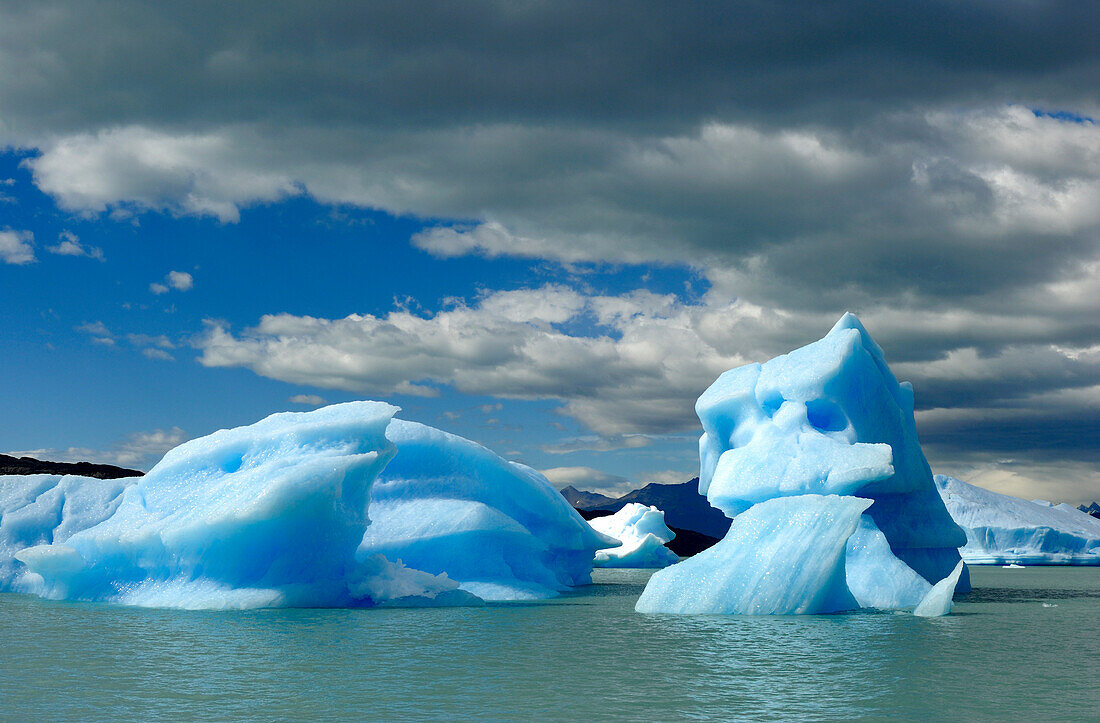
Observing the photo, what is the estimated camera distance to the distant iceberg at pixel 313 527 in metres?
15.2

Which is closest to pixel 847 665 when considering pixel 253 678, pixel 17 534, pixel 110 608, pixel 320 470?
pixel 253 678

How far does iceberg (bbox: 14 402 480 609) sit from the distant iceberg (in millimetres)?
26

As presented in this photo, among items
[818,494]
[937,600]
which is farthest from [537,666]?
[818,494]

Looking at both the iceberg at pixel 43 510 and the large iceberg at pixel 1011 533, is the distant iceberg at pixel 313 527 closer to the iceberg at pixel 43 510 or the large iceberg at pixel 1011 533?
the iceberg at pixel 43 510

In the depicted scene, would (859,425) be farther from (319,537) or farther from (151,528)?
(151,528)

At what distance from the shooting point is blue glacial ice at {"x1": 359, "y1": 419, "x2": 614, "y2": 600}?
18000mm

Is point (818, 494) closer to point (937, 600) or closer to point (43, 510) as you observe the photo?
point (937, 600)

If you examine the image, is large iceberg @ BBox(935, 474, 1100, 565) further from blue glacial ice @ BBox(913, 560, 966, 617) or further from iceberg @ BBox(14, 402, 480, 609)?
iceberg @ BBox(14, 402, 480, 609)

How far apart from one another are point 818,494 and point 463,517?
6.68 m

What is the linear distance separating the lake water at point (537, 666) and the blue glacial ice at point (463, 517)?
2906 mm

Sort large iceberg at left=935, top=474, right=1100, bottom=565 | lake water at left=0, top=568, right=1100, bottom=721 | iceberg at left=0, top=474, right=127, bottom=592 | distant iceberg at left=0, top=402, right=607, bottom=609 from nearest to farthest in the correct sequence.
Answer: lake water at left=0, top=568, right=1100, bottom=721 → distant iceberg at left=0, top=402, right=607, bottom=609 → iceberg at left=0, top=474, right=127, bottom=592 → large iceberg at left=935, top=474, right=1100, bottom=565

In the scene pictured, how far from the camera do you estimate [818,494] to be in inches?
667

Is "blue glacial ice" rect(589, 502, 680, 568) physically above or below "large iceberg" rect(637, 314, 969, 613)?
below

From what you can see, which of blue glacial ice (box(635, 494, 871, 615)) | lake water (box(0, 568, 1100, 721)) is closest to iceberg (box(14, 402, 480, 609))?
lake water (box(0, 568, 1100, 721))
